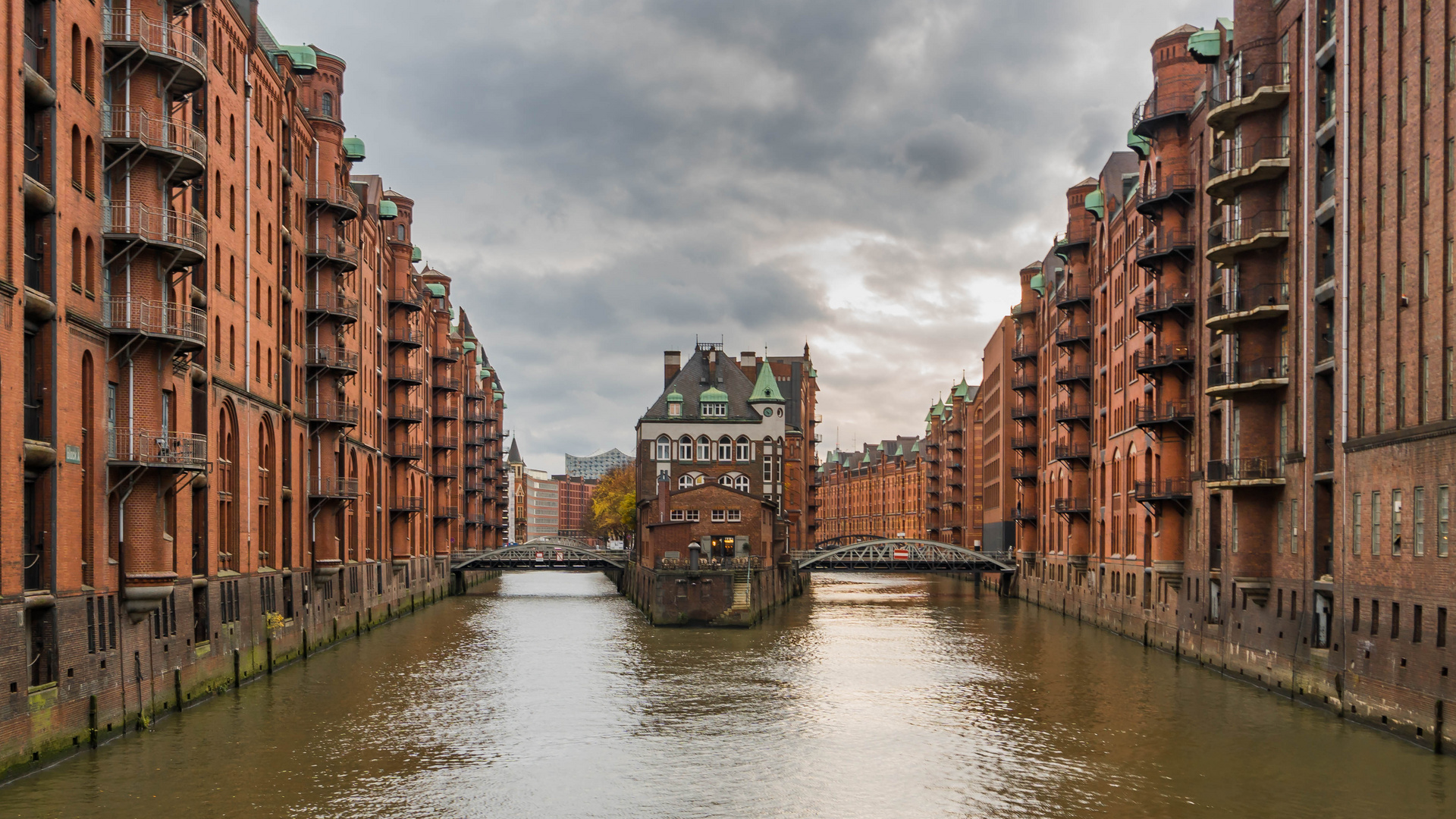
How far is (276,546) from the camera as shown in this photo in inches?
1994

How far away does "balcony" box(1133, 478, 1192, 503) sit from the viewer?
177 ft

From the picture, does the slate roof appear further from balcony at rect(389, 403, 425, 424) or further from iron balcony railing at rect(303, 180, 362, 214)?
iron balcony railing at rect(303, 180, 362, 214)

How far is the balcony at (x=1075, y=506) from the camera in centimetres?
7688

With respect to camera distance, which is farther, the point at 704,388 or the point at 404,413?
the point at 704,388

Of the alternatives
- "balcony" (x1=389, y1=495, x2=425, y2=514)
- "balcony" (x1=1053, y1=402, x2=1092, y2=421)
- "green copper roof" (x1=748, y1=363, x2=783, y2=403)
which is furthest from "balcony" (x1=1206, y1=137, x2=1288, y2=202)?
"green copper roof" (x1=748, y1=363, x2=783, y2=403)

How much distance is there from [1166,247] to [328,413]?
118 feet

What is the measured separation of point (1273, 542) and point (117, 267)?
35669mm

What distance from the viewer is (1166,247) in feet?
175

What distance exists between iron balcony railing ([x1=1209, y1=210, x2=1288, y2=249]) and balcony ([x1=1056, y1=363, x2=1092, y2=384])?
34.1 m

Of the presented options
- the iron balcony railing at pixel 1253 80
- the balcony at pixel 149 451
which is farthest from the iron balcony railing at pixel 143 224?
the iron balcony railing at pixel 1253 80

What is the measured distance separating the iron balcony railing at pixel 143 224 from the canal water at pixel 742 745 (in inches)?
482

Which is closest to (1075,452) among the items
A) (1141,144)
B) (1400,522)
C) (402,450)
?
(1141,144)

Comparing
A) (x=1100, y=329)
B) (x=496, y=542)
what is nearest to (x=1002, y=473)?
(x=1100, y=329)

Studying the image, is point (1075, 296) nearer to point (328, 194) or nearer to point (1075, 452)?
point (1075, 452)
